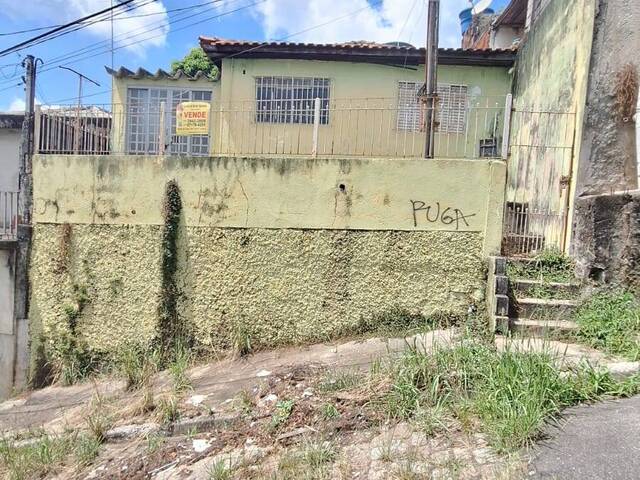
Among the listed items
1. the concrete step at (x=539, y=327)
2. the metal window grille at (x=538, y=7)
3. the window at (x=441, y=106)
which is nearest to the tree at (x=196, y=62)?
the window at (x=441, y=106)

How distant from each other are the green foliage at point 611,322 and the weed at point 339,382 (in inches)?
104

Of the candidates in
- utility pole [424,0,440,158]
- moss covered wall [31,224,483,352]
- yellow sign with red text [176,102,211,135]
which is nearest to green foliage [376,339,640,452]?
moss covered wall [31,224,483,352]

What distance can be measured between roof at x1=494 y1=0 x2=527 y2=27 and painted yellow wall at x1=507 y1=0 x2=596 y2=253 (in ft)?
7.94

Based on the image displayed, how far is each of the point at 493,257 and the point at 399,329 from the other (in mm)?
1595

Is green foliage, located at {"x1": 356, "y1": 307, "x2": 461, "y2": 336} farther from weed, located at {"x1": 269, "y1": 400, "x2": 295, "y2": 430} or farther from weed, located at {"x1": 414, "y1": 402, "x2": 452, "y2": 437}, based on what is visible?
weed, located at {"x1": 414, "y1": 402, "x2": 452, "y2": 437}

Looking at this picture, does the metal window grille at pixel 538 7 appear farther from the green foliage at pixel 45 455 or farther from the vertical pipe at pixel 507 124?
the green foliage at pixel 45 455

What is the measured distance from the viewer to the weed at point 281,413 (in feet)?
13.4

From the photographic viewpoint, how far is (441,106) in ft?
31.3

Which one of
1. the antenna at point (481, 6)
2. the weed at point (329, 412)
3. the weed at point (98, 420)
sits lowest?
the weed at point (98, 420)

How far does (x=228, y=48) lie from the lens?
9.99m

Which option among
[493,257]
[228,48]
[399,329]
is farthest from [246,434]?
[228,48]

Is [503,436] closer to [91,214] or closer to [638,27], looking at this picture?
[638,27]

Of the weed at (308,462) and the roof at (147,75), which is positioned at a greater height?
A: the roof at (147,75)

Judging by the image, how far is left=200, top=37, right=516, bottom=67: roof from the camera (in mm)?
9867
